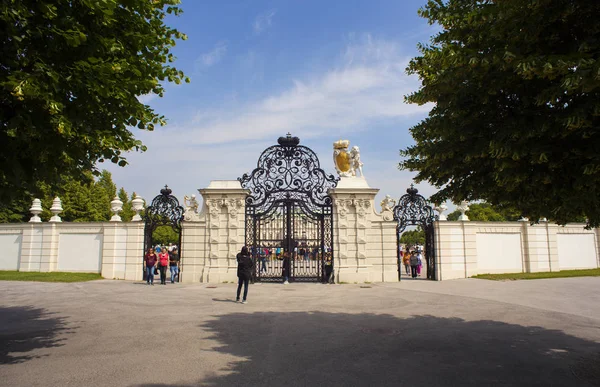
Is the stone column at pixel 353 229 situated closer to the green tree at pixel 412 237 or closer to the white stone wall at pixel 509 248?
the white stone wall at pixel 509 248

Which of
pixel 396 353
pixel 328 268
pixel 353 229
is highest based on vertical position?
pixel 353 229

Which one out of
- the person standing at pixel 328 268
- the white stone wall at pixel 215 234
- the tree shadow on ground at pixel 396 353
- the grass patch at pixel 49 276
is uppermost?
the white stone wall at pixel 215 234

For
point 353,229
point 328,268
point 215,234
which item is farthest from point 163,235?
point 353,229

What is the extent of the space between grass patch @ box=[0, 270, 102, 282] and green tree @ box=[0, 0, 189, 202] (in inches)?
530

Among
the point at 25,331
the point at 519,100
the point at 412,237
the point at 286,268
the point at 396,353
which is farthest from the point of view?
the point at 412,237

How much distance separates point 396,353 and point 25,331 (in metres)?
7.39

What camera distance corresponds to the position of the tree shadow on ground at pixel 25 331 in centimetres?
699

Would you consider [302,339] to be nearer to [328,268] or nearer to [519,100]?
[519,100]

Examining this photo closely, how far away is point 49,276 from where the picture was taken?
18.9 m

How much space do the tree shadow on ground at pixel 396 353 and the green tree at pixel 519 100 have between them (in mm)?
2300

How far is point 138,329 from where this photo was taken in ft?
28.4

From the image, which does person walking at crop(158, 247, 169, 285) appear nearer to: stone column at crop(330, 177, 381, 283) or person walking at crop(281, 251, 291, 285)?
person walking at crop(281, 251, 291, 285)

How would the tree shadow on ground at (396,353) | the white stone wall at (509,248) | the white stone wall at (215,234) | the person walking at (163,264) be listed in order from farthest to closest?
the white stone wall at (509,248), the white stone wall at (215,234), the person walking at (163,264), the tree shadow on ground at (396,353)

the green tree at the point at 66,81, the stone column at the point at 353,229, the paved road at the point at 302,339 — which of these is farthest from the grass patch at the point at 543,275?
the green tree at the point at 66,81
